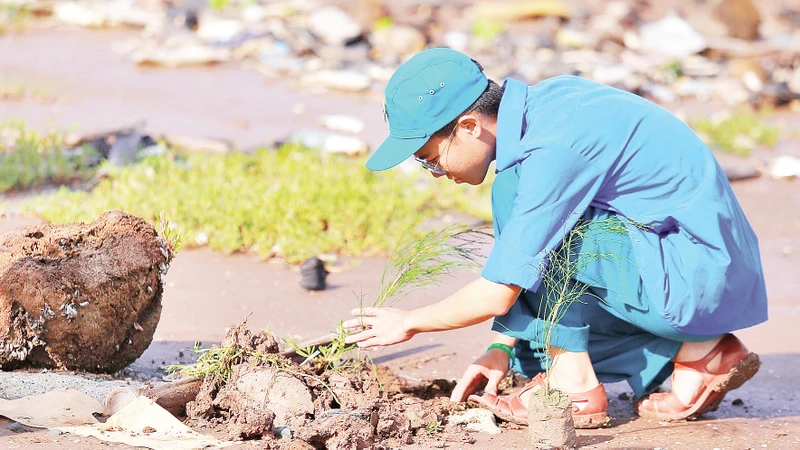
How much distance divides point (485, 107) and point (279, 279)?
224cm

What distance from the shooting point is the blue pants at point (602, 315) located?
3.00 metres

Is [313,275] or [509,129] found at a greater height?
[509,129]

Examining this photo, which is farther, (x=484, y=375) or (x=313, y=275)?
(x=313, y=275)

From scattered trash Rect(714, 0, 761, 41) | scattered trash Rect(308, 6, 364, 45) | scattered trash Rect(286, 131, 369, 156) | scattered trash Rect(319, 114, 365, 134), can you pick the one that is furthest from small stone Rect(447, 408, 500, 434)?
scattered trash Rect(714, 0, 761, 41)

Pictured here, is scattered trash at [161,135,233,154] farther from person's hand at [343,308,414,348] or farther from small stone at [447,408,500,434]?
small stone at [447,408,500,434]

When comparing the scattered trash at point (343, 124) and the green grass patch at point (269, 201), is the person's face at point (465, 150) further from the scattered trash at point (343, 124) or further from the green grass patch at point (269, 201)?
the scattered trash at point (343, 124)

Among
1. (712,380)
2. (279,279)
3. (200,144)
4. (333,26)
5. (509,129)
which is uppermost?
(333,26)

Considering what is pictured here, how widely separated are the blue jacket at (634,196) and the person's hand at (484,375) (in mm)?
615

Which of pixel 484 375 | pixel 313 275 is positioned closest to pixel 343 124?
pixel 313 275

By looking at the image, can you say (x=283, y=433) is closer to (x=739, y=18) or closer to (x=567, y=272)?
(x=567, y=272)

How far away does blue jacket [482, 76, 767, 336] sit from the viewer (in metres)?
2.75

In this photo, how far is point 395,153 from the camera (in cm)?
282

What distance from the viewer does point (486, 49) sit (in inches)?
448

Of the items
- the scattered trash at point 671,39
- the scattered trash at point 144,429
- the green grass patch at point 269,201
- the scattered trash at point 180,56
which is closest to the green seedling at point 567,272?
the scattered trash at point 144,429
